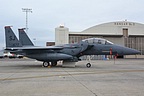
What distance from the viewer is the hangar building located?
6456cm

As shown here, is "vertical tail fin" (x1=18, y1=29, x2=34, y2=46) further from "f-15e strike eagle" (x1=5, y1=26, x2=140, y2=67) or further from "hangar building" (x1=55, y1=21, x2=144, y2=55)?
"hangar building" (x1=55, y1=21, x2=144, y2=55)

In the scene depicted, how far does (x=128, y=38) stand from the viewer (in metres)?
65.9

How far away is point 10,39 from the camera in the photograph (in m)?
22.4

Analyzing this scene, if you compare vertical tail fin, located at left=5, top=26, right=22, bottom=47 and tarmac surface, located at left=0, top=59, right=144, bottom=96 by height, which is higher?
vertical tail fin, located at left=5, top=26, right=22, bottom=47

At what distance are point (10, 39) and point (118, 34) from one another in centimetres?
4725

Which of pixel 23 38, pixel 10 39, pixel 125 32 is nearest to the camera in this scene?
pixel 10 39

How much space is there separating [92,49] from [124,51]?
3.23 m

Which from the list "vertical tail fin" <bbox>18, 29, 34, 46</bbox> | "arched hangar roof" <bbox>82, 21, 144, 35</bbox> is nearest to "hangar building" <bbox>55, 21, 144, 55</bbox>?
"arched hangar roof" <bbox>82, 21, 144, 35</bbox>

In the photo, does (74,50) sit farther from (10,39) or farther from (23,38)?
(10,39)

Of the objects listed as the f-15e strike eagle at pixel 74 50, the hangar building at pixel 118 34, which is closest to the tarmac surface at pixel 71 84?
the f-15e strike eagle at pixel 74 50

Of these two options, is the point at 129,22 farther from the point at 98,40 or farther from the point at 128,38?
the point at 98,40

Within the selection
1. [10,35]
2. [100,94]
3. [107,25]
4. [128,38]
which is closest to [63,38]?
[107,25]

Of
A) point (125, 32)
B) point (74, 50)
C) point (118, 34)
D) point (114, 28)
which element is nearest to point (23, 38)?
point (74, 50)

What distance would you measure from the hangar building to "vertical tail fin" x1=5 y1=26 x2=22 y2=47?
40778 millimetres
